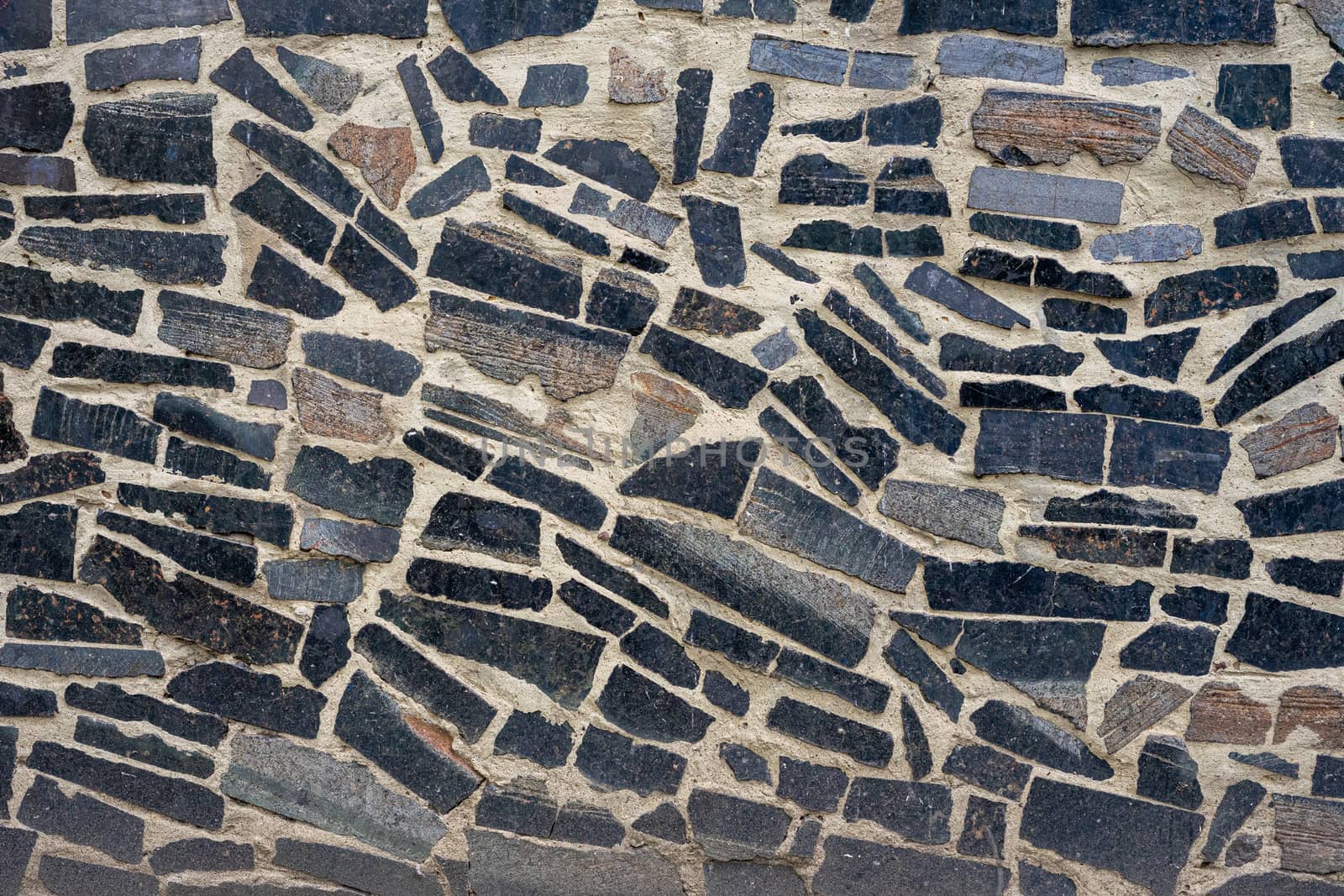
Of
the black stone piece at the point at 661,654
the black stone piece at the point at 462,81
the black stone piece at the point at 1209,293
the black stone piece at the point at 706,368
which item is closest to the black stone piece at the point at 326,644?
the black stone piece at the point at 661,654

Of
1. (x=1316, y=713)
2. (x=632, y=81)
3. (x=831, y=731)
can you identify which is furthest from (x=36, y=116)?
(x=1316, y=713)

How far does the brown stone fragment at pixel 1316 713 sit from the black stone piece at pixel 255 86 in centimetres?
250

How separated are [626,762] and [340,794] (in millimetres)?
642

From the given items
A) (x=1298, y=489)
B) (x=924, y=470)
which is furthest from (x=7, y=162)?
(x=1298, y=489)

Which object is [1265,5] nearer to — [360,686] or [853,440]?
[853,440]

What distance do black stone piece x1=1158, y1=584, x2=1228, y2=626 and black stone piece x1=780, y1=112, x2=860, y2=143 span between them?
1.21m

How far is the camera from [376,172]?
2.38 meters

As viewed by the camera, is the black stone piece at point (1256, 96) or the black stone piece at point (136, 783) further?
the black stone piece at point (136, 783)

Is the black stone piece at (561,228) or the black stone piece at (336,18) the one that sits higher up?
the black stone piece at (336,18)

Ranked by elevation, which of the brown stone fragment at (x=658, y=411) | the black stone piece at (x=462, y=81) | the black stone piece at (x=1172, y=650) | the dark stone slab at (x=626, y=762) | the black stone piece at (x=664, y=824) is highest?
the black stone piece at (x=462, y=81)

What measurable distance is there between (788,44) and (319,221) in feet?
3.57

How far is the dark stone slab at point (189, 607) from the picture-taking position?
7.91 ft

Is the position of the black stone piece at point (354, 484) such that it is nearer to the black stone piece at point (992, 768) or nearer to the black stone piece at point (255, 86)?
the black stone piece at point (255, 86)

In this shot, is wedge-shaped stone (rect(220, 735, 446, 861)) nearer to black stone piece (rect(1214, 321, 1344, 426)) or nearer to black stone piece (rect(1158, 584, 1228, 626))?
black stone piece (rect(1158, 584, 1228, 626))
